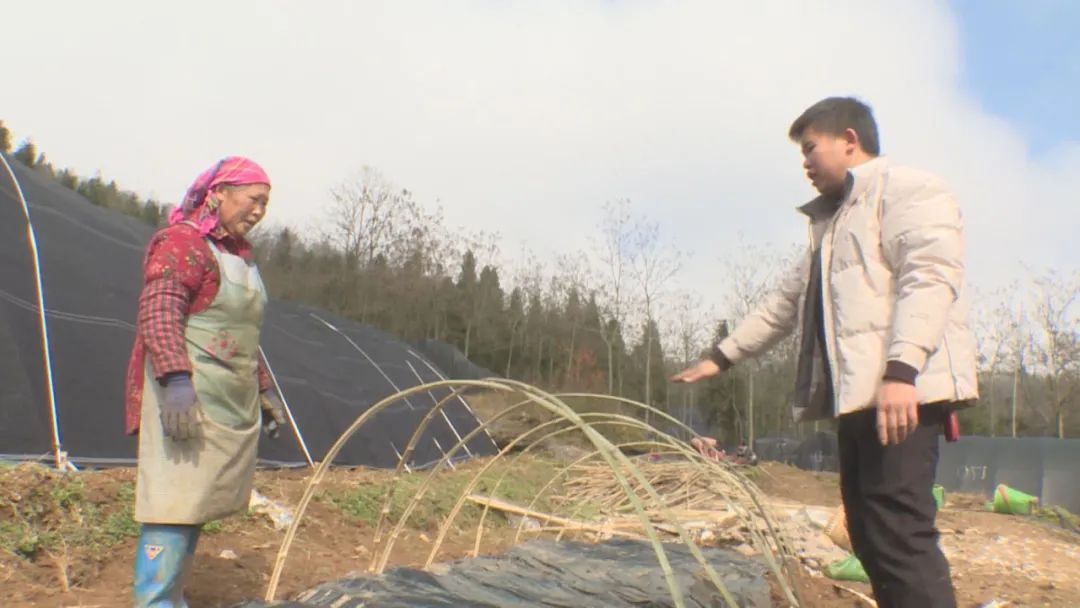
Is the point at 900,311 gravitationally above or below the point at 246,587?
above

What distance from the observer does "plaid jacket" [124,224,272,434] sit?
203cm

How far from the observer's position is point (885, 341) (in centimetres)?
196

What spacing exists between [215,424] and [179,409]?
158 mm

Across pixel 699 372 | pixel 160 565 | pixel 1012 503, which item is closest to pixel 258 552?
pixel 160 565

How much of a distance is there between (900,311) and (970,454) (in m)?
13.2

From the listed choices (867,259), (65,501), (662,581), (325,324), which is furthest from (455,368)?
(867,259)

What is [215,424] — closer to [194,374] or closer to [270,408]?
[194,374]

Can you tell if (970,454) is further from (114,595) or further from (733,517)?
(114,595)

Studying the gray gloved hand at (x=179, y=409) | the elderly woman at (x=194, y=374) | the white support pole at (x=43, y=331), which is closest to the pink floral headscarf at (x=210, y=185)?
the elderly woman at (x=194, y=374)

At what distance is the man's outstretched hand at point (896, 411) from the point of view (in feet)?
5.89

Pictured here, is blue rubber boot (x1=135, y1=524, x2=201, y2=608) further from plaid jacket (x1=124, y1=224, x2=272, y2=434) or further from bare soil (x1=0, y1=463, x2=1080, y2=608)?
bare soil (x1=0, y1=463, x2=1080, y2=608)

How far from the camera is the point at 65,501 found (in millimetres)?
3564

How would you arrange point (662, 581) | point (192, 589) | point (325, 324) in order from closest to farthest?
1. point (662, 581)
2. point (192, 589)
3. point (325, 324)

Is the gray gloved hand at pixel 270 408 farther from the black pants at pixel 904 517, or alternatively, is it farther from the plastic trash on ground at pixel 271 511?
the plastic trash on ground at pixel 271 511
